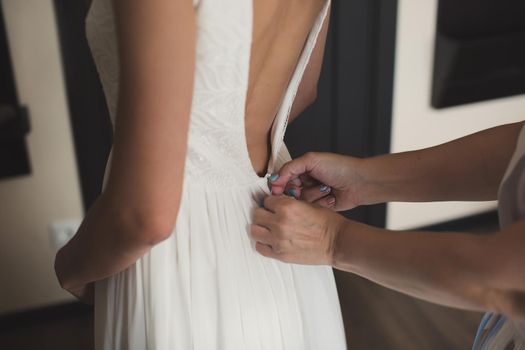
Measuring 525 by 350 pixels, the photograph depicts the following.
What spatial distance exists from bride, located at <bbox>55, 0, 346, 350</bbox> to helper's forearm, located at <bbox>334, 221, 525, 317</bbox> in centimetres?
15

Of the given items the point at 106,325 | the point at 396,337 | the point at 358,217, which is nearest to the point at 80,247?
the point at 106,325

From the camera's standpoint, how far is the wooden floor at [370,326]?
6.56ft

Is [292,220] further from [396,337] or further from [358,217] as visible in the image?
[358,217]

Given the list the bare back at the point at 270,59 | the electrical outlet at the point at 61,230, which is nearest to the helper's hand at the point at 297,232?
the bare back at the point at 270,59

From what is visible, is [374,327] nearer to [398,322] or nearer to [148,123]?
[398,322]

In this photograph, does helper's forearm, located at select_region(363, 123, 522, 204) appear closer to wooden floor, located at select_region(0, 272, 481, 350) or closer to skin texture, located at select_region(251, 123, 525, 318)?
skin texture, located at select_region(251, 123, 525, 318)

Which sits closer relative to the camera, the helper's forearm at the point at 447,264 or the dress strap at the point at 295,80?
the helper's forearm at the point at 447,264

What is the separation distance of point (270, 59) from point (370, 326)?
4.60 feet

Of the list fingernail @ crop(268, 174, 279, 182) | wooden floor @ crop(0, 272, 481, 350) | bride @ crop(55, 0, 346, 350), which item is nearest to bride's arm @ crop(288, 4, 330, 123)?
bride @ crop(55, 0, 346, 350)

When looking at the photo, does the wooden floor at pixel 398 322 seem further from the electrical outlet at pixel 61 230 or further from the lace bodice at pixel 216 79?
the lace bodice at pixel 216 79

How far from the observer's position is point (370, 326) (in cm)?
207

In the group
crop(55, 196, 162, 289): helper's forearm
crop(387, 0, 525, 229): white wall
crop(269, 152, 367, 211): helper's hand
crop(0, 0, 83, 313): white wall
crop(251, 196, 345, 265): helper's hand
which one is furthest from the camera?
crop(387, 0, 525, 229): white wall

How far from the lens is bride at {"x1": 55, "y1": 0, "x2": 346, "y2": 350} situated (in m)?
0.68

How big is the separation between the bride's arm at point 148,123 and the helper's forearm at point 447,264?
28 centimetres
